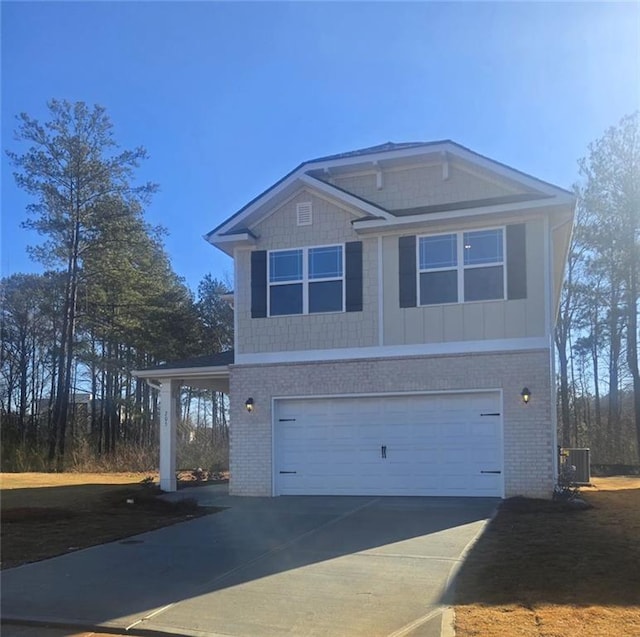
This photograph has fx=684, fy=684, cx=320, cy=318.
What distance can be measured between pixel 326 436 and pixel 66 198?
2324 cm

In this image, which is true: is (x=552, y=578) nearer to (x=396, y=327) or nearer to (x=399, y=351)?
(x=399, y=351)

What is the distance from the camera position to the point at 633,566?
7469mm

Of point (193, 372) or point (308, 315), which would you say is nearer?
point (308, 315)

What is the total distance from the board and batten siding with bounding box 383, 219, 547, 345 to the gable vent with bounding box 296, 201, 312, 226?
6.02 ft

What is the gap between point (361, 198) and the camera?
15117mm

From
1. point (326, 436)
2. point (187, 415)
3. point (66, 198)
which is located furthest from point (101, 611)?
point (187, 415)

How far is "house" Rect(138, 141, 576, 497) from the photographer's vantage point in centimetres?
1357

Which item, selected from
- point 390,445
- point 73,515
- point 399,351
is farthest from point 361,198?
point 73,515

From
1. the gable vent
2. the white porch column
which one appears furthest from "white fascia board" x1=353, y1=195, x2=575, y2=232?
the white porch column

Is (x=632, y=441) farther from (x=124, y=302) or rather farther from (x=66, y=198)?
(x=66, y=198)

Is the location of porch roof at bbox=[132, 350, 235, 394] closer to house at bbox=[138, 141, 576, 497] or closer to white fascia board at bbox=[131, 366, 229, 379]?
white fascia board at bbox=[131, 366, 229, 379]

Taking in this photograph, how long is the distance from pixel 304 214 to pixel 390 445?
17.7 feet

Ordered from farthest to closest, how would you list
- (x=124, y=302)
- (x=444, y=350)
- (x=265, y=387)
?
(x=124, y=302) → (x=265, y=387) → (x=444, y=350)

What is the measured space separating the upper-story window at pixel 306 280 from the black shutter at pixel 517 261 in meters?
3.52
